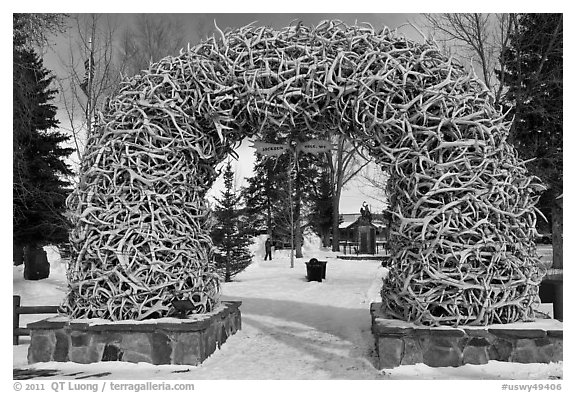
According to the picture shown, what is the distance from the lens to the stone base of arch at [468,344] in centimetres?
496

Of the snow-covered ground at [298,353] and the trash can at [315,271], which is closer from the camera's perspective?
the snow-covered ground at [298,353]

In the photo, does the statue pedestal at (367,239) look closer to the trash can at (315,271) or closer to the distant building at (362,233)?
the distant building at (362,233)

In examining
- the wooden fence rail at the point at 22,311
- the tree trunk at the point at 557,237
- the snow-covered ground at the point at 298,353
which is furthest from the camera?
the tree trunk at the point at 557,237

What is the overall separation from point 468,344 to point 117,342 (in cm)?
380

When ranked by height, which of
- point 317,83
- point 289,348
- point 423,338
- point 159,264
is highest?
point 317,83

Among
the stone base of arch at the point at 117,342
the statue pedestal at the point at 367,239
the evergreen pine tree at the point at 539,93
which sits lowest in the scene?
the stone base of arch at the point at 117,342

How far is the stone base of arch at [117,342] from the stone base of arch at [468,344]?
84.3 inches

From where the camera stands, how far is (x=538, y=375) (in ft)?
15.6

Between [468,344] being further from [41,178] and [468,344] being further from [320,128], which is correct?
[41,178]

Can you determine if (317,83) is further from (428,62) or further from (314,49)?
(428,62)

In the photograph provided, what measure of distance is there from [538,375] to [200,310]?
3876mm

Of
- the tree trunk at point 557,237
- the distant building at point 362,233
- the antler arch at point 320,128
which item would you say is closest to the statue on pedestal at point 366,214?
the distant building at point 362,233
